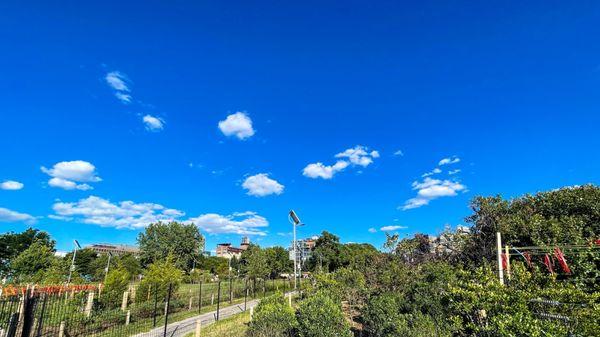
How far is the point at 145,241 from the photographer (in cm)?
6569

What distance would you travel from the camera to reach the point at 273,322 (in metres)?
10.2

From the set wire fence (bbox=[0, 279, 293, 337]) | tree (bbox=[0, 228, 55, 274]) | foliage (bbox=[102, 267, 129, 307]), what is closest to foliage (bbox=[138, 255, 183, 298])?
wire fence (bbox=[0, 279, 293, 337])

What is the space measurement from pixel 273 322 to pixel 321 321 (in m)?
1.79

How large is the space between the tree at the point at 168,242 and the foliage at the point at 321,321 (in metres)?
59.5

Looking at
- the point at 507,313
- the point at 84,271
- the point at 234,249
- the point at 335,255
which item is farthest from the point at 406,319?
the point at 234,249

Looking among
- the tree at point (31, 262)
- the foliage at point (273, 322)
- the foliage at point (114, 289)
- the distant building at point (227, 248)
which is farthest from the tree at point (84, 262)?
the distant building at point (227, 248)

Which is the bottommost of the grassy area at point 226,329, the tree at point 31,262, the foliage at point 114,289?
the grassy area at point 226,329

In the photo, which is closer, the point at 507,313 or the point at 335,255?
the point at 507,313

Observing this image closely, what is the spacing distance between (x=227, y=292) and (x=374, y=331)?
24692 millimetres

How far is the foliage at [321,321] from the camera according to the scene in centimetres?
919

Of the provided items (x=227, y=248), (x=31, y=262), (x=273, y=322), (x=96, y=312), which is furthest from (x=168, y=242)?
(x=227, y=248)

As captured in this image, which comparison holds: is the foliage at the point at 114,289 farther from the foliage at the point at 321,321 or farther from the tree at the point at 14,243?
the tree at the point at 14,243

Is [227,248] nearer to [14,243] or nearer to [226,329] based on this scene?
[14,243]

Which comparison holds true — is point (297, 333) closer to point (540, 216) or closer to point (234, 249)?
point (540, 216)
